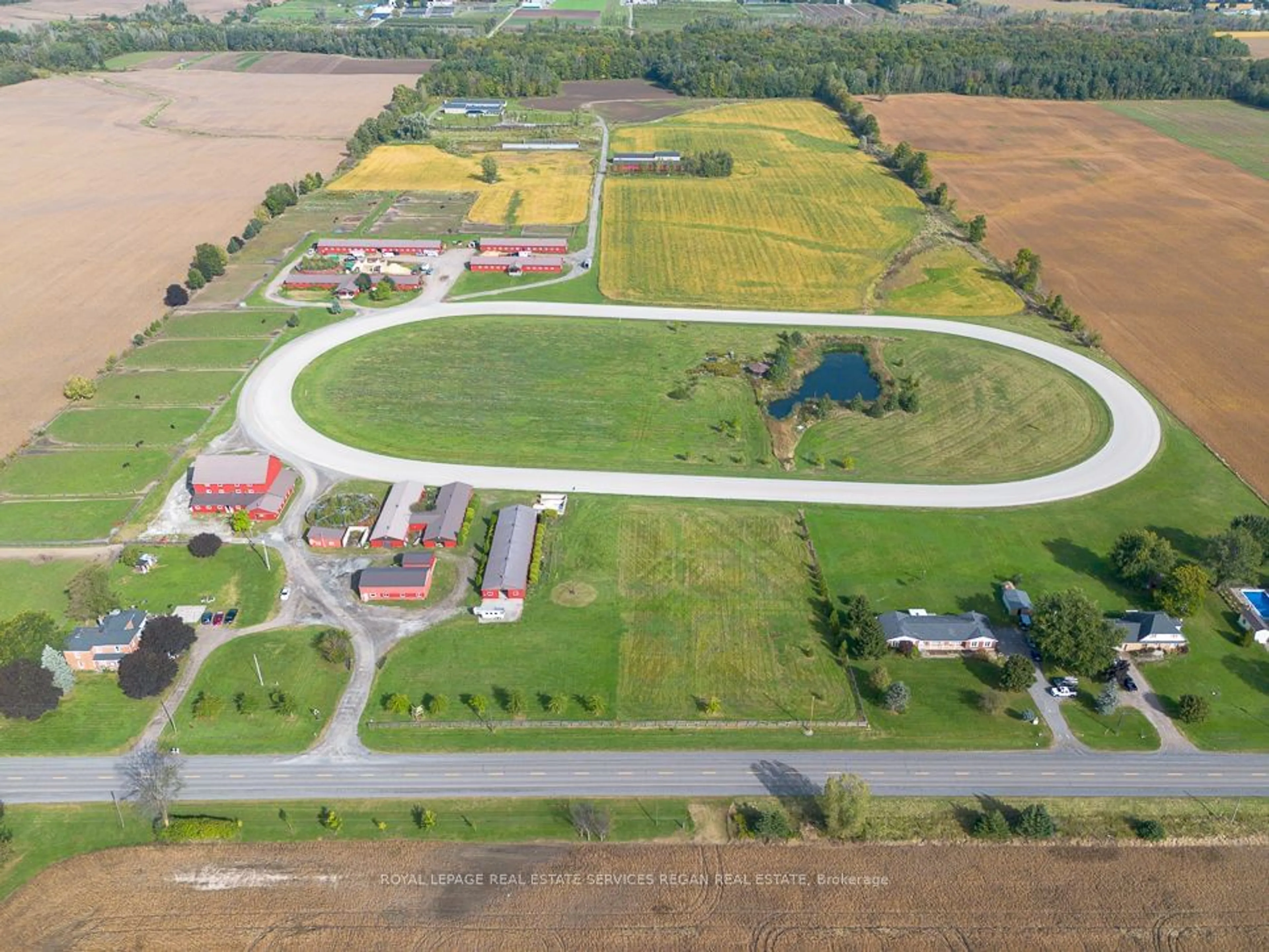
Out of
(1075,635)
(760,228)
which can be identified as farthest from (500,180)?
(1075,635)

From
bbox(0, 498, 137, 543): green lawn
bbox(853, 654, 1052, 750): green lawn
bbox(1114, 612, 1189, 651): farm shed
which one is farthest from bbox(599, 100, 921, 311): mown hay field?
bbox(0, 498, 137, 543): green lawn

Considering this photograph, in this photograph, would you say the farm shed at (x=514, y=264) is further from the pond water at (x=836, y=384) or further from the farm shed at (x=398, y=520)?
the farm shed at (x=398, y=520)

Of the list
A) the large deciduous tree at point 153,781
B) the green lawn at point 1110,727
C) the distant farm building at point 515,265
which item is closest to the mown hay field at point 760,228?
the distant farm building at point 515,265

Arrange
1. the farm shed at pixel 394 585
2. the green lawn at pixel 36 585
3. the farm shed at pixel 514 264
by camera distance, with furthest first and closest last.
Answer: the farm shed at pixel 514 264 < the farm shed at pixel 394 585 < the green lawn at pixel 36 585

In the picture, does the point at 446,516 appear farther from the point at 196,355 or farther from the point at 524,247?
the point at 524,247

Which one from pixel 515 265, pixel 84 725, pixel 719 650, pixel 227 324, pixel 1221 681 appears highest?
pixel 515 265

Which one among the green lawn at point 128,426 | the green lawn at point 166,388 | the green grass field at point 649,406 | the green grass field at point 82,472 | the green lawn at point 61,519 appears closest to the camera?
the green lawn at point 61,519
